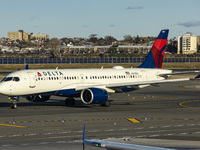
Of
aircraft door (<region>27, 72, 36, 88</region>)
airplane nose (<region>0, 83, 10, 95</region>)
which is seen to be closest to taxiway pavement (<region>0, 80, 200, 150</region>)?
airplane nose (<region>0, 83, 10, 95</region>)

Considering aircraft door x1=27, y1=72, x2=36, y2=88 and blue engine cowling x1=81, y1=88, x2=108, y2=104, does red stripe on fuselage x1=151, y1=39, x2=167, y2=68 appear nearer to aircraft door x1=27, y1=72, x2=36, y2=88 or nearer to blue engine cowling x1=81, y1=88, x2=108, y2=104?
blue engine cowling x1=81, y1=88, x2=108, y2=104

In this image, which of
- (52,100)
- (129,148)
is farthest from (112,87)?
(129,148)

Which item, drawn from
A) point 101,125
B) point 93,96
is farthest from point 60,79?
point 101,125

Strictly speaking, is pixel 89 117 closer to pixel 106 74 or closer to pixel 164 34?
pixel 106 74

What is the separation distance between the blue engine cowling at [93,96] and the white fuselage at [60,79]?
1993 mm

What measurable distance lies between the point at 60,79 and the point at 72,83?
1.53 meters

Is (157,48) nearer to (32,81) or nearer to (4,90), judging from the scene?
(32,81)

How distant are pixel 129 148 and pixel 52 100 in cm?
4300

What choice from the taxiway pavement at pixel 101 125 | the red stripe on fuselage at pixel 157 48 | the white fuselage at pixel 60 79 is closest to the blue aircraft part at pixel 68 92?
the white fuselage at pixel 60 79

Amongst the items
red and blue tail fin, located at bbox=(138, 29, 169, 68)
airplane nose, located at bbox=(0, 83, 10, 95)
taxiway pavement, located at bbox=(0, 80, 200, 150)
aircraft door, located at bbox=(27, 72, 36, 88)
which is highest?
red and blue tail fin, located at bbox=(138, 29, 169, 68)

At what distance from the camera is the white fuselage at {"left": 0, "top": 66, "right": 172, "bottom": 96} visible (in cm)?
4319

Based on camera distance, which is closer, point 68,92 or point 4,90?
point 4,90

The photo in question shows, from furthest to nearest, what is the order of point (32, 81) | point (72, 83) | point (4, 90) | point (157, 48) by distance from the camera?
1. point (157, 48)
2. point (72, 83)
3. point (32, 81)
4. point (4, 90)

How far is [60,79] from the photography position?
45.7 metres
